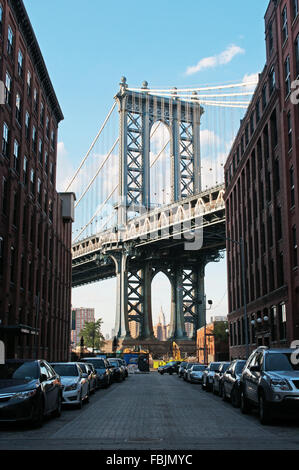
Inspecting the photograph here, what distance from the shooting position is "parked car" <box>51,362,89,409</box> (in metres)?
18.1

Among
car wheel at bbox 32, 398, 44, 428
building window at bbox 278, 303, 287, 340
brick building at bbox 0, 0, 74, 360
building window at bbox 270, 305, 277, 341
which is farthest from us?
building window at bbox 270, 305, 277, 341

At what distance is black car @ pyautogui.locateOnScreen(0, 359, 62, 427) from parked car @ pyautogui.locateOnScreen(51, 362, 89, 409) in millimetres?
2441

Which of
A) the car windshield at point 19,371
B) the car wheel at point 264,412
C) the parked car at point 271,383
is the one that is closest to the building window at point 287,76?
the parked car at point 271,383

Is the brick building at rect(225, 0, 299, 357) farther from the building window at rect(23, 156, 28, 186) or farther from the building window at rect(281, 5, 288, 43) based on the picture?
the building window at rect(23, 156, 28, 186)

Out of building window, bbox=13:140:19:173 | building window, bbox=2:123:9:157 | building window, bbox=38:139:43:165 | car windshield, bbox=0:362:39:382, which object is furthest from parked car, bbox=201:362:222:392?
building window, bbox=38:139:43:165

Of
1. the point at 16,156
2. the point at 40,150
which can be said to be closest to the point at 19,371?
the point at 16,156

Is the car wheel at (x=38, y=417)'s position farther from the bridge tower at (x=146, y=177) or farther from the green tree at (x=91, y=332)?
the green tree at (x=91, y=332)

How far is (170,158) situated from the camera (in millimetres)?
91125

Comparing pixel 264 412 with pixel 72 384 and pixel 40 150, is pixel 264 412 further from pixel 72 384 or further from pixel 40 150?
pixel 40 150

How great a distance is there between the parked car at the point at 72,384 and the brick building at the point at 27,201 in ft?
38.7

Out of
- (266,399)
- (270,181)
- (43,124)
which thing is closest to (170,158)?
(43,124)

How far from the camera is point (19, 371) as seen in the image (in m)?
14.1

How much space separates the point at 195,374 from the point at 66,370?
1957cm

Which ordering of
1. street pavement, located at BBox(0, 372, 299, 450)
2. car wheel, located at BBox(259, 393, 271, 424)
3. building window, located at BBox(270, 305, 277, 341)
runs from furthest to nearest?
1. building window, located at BBox(270, 305, 277, 341)
2. car wheel, located at BBox(259, 393, 271, 424)
3. street pavement, located at BBox(0, 372, 299, 450)
